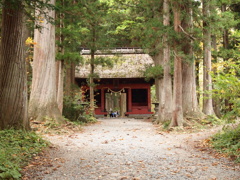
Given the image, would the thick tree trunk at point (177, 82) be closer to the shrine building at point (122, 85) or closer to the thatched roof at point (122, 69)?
the thatched roof at point (122, 69)

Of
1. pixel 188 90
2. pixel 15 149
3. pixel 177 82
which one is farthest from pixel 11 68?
pixel 188 90

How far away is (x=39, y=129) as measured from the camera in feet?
34.2

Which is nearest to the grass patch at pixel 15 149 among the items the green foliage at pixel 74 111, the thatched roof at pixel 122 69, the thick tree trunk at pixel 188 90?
the green foliage at pixel 74 111

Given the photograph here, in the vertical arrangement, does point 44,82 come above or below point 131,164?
above

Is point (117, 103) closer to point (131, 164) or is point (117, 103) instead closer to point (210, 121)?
point (210, 121)

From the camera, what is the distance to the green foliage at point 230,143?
19.3ft

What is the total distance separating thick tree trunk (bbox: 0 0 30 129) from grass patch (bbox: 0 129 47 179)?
0.46 meters

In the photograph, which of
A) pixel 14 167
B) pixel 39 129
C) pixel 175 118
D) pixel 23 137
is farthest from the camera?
pixel 175 118

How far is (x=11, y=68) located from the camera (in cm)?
685

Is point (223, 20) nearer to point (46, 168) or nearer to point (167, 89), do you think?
point (167, 89)

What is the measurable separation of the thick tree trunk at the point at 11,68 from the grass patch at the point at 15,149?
17.9 inches

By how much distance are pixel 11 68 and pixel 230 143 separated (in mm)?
5674

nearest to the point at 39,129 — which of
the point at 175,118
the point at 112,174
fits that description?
the point at 175,118

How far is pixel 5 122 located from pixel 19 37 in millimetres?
2185
